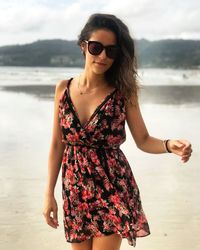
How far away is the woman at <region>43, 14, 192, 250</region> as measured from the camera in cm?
266

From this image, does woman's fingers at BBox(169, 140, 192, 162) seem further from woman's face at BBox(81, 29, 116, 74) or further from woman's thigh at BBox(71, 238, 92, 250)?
woman's thigh at BBox(71, 238, 92, 250)

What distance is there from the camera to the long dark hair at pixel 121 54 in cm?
266

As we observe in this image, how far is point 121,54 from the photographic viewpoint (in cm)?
271

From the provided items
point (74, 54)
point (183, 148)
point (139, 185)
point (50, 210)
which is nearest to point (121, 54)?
point (183, 148)

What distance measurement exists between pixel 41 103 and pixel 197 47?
29887 mm

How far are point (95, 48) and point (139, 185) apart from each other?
368 cm

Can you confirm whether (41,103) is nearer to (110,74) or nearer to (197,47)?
(110,74)

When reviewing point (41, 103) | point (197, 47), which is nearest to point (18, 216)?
point (41, 103)

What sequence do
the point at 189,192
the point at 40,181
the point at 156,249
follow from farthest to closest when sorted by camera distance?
the point at 40,181
the point at 189,192
the point at 156,249

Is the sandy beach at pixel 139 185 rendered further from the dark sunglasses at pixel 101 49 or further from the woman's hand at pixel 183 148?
the dark sunglasses at pixel 101 49

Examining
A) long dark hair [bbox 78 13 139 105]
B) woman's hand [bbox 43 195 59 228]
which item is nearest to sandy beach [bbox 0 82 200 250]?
woman's hand [bbox 43 195 59 228]

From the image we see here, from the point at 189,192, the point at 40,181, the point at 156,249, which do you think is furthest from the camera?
the point at 40,181

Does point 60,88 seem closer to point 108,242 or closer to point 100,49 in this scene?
point 100,49

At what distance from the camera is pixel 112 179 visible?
2.67 m
